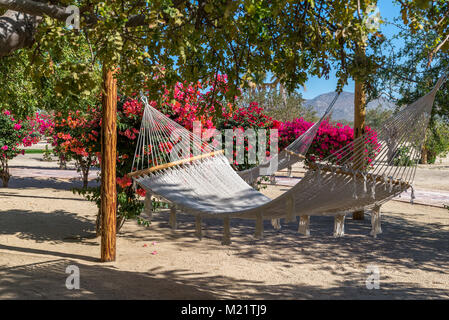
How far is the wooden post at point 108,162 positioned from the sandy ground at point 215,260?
26cm

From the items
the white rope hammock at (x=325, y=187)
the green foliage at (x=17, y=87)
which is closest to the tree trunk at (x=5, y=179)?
the green foliage at (x=17, y=87)

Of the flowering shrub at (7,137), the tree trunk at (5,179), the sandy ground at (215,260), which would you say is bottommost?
the sandy ground at (215,260)

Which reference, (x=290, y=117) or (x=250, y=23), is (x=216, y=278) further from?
(x=290, y=117)

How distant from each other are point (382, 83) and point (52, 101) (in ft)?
15.3

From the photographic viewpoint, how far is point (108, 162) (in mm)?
4348

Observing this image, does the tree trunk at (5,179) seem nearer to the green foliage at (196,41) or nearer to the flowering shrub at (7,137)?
the flowering shrub at (7,137)

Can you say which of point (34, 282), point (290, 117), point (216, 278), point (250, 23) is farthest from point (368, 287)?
point (290, 117)

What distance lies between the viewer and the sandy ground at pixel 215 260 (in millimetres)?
3613

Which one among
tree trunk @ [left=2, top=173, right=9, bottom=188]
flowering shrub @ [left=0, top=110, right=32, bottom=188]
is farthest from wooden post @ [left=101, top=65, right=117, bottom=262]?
tree trunk @ [left=2, top=173, right=9, bottom=188]

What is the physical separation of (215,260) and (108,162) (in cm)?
160

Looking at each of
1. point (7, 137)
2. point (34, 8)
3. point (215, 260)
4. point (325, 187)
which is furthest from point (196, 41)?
point (7, 137)

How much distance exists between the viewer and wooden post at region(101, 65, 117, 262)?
430 cm

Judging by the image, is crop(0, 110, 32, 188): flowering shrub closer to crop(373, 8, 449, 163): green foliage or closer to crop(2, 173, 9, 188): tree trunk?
crop(2, 173, 9, 188): tree trunk

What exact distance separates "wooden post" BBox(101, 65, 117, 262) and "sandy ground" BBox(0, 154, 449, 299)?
26 centimetres
